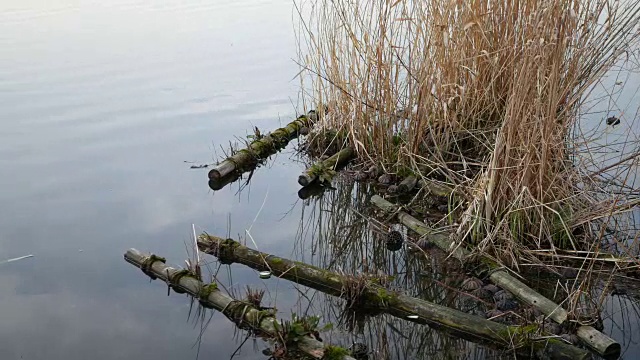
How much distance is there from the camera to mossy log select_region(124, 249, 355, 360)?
146 inches

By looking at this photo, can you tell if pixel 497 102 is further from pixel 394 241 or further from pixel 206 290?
pixel 206 290

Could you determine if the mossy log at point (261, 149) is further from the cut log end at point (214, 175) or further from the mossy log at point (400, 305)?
the mossy log at point (400, 305)

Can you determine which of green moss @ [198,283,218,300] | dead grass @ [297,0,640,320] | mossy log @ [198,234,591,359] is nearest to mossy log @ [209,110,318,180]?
dead grass @ [297,0,640,320]

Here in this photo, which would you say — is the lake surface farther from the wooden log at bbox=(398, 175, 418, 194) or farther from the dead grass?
the dead grass

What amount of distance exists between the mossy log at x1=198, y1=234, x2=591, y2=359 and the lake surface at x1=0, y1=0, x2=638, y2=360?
8 centimetres

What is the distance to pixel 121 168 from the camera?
23.0ft

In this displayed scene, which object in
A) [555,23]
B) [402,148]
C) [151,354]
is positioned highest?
[555,23]

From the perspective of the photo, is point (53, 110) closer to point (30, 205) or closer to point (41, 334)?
point (30, 205)

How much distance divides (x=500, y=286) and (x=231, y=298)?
152cm

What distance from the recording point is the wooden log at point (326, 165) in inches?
241

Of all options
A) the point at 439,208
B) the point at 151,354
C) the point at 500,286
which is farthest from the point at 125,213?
the point at 500,286

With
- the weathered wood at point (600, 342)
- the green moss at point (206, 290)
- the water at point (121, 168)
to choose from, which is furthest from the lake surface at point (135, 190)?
the weathered wood at point (600, 342)

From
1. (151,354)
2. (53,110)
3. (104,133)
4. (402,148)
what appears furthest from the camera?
(53,110)

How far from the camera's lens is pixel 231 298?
13.9 feet
